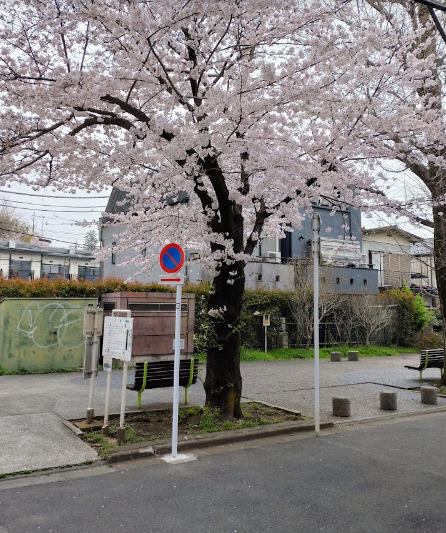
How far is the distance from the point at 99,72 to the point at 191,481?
5.82 m

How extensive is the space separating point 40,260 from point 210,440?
3463 cm

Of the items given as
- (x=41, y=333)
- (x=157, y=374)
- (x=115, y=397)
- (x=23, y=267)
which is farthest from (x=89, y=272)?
(x=157, y=374)

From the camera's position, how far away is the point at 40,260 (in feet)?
124

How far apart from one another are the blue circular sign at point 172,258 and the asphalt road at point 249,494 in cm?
249

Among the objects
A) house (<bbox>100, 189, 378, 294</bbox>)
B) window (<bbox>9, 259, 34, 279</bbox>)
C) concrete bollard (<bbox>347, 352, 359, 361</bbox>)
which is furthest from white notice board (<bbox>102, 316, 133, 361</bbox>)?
window (<bbox>9, 259, 34, 279</bbox>)

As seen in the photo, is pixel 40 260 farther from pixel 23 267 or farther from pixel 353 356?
pixel 353 356


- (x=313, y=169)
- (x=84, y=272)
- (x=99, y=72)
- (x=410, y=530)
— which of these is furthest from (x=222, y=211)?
(x=84, y=272)

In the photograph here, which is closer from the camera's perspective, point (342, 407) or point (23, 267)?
point (342, 407)

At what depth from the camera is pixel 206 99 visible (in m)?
7.28

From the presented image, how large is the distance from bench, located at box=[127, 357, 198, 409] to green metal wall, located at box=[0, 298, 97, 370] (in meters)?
5.12

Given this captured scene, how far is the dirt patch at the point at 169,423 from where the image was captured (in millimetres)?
6477

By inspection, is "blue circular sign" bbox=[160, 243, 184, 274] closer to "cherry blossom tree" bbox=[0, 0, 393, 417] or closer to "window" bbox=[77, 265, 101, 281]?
"cherry blossom tree" bbox=[0, 0, 393, 417]

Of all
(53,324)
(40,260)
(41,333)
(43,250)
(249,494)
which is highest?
(43,250)

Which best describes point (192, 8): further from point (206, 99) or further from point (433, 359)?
point (433, 359)
